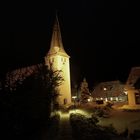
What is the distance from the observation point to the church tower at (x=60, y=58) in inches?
2755

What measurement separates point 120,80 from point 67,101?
21096 millimetres

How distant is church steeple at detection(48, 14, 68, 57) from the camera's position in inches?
2960

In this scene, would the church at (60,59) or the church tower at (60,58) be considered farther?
the church tower at (60,58)

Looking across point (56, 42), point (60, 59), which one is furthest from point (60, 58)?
point (56, 42)

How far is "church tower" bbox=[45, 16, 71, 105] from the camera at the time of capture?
69981 millimetres

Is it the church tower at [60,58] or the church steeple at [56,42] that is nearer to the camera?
the church tower at [60,58]

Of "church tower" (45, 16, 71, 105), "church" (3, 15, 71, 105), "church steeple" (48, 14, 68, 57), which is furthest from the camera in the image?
"church steeple" (48, 14, 68, 57)

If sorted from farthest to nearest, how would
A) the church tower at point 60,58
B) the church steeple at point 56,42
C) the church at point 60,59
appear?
the church steeple at point 56,42, the church tower at point 60,58, the church at point 60,59

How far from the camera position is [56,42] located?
251ft

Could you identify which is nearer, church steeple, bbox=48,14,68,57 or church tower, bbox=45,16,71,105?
church tower, bbox=45,16,71,105

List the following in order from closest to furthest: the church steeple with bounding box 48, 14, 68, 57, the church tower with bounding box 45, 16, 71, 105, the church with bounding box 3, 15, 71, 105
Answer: the church with bounding box 3, 15, 71, 105, the church tower with bounding box 45, 16, 71, 105, the church steeple with bounding box 48, 14, 68, 57

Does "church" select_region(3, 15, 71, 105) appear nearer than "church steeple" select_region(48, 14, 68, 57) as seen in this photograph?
Yes

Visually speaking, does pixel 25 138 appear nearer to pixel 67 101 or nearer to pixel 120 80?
pixel 67 101

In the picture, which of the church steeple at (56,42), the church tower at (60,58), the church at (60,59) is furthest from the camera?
the church steeple at (56,42)
